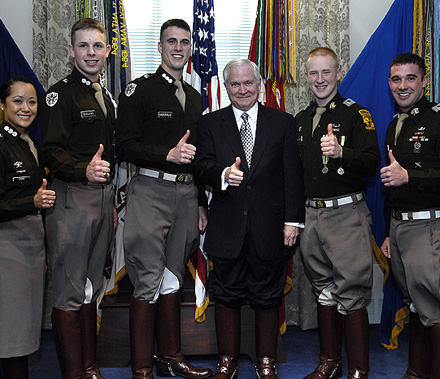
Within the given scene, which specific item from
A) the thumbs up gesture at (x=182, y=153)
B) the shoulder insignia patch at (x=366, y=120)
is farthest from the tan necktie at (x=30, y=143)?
the shoulder insignia patch at (x=366, y=120)

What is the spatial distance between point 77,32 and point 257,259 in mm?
1506

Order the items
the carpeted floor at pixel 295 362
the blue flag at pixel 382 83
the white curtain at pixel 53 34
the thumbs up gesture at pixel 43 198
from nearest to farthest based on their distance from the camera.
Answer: the thumbs up gesture at pixel 43 198 → the carpeted floor at pixel 295 362 → the blue flag at pixel 382 83 → the white curtain at pixel 53 34

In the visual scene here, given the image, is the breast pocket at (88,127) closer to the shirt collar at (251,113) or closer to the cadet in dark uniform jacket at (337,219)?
the shirt collar at (251,113)

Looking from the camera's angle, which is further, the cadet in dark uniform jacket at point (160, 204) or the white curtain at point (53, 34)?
the white curtain at point (53, 34)

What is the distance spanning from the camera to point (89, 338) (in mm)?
2658

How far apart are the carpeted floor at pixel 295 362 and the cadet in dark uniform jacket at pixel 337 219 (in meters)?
0.27

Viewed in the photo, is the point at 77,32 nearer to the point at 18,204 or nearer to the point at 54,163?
the point at 54,163

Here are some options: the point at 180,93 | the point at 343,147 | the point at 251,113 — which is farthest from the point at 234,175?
the point at 180,93

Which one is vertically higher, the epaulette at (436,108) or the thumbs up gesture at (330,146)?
the epaulette at (436,108)

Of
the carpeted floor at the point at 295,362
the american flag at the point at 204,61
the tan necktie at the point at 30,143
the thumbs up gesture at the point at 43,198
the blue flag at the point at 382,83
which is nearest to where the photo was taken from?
the thumbs up gesture at the point at 43,198

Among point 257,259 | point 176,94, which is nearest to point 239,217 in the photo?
point 257,259

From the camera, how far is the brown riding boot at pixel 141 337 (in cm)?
261

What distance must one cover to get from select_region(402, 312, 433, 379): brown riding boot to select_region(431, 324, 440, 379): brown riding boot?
0.49 ft

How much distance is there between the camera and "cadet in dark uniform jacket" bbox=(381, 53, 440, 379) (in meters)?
2.41
